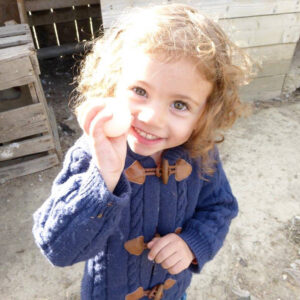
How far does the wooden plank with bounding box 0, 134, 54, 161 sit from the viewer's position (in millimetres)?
2711

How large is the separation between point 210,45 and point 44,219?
70 centimetres

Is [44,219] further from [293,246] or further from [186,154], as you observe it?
[293,246]

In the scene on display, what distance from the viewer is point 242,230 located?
242cm

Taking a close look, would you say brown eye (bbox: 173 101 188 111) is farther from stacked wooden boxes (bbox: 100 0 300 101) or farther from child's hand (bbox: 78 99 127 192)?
stacked wooden boxes (bbox: 100 0 300 101)

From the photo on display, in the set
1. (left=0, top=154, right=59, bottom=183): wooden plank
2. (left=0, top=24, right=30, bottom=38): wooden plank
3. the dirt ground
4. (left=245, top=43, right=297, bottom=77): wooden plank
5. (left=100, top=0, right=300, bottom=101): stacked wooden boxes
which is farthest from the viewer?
(left=245, top=43, right=297, bottom=77): wooden plank

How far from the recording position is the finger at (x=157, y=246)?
1.07m

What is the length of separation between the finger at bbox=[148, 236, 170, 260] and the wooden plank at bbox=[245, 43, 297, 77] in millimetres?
2974

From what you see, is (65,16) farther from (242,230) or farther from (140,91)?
(140,91)

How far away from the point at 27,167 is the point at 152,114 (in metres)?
2.27

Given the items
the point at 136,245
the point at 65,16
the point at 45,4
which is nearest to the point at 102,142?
the point at 136,245

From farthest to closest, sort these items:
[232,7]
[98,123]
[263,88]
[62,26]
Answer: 1. [62,26]
2. [263,88]
3. [232,7]
4. [98,123]

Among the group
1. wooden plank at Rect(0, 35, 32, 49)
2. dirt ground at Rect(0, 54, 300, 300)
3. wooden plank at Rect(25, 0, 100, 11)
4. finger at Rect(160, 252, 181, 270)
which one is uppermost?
wooden plank at Rect(0, 35, 32, 49)

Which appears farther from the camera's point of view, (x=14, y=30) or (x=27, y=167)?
(x=27, y=167)

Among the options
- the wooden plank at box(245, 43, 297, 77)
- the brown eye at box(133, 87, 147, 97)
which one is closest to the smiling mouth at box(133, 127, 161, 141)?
the brown eye at box(133, 87, 147, 97)
